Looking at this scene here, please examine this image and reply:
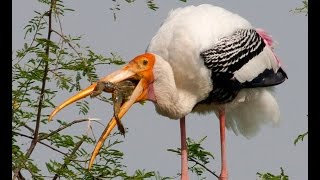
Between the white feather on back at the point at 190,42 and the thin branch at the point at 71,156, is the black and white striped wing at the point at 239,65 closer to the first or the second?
the white feather on back at the point at 190,42

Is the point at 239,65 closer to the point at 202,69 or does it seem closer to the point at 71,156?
the point at 202,69

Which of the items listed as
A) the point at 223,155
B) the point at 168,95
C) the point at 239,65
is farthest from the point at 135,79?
the point at 223,155

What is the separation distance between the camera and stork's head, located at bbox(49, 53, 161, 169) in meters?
7.45

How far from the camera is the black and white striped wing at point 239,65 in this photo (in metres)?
8.09

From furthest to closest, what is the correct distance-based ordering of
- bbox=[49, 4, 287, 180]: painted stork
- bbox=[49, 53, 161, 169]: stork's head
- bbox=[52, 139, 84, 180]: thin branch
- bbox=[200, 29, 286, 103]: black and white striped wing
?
bbox=[200, 29, 286, 103]: black and white striped wing → bbox=[49, 4, 287, 180]: painted stork → bbox=[52, 139, 84, 180]: thin branch → bbox=[49, 53, 161, 169]: stork's head

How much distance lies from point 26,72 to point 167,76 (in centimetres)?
93

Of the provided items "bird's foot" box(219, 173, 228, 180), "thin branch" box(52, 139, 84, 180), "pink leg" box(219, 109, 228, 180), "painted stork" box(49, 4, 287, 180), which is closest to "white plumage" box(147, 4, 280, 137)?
"painted stork" box(49, 4, 287, 180)

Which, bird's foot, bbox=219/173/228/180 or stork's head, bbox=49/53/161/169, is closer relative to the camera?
stork's head, bbox=49/53/161/169

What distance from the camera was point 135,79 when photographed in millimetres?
7797

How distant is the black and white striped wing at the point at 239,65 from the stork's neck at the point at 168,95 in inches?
7.9

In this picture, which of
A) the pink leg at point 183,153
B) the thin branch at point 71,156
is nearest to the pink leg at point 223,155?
the pink leg at point 183,153

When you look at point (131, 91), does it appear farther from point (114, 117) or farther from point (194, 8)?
point (194, 8)

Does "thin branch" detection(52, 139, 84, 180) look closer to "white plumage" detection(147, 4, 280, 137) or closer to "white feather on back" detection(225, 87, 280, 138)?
"white plumage" detection(147, 4, 280, 137)
